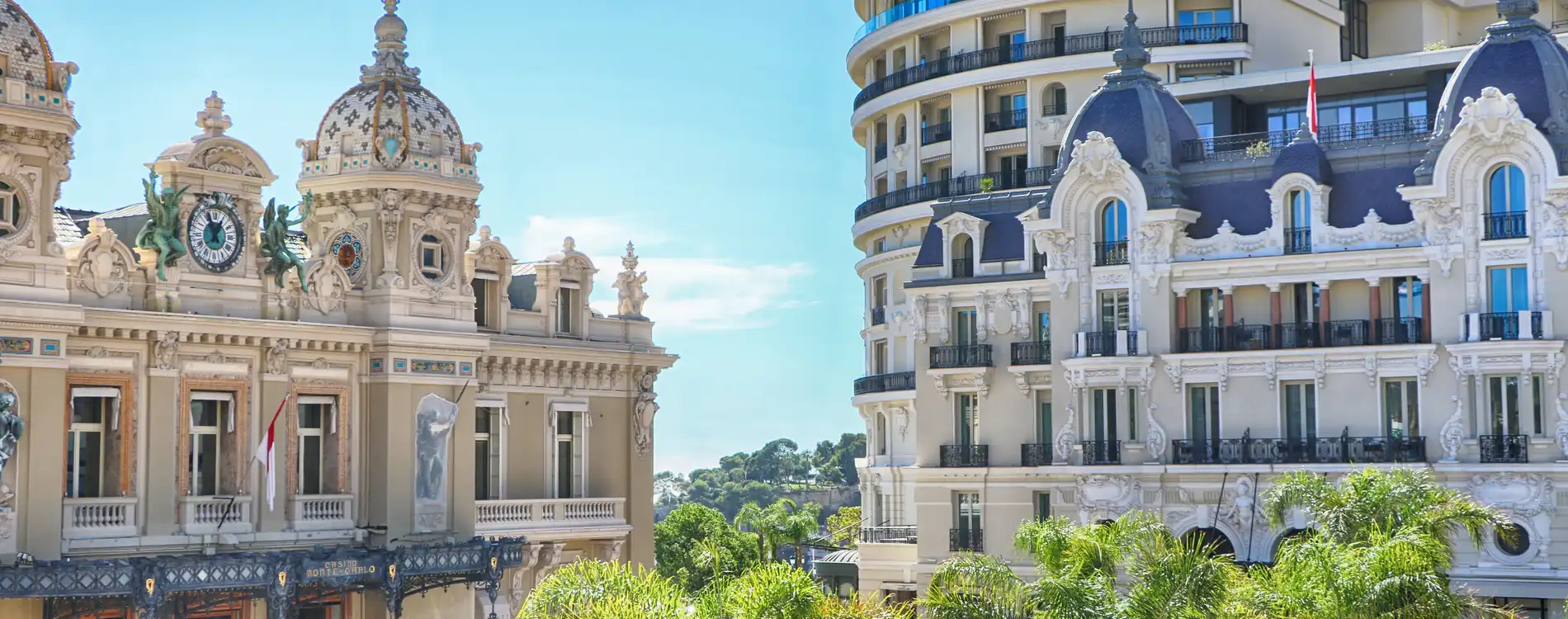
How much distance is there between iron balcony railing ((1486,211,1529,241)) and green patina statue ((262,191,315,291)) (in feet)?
118

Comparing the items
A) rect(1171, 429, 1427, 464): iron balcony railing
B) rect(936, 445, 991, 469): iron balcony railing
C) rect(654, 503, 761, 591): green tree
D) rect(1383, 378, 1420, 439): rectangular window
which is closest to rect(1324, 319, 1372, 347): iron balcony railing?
Answer: rect(1383, 378, 1420, 439): rectangular window

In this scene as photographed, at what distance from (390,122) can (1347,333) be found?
3109 cm

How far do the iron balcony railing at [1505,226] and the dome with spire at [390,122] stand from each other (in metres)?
31.3

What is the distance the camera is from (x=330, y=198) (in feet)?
213

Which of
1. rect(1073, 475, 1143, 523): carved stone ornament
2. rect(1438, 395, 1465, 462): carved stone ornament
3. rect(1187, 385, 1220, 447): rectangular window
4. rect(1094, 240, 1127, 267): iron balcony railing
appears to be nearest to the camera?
rect(1438, 395, 1465, 462): carved stone ornament

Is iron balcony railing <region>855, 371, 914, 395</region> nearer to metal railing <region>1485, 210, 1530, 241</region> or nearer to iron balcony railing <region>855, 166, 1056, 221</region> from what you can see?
iron balcony railing <region>855, 166, 1056, 221</region>

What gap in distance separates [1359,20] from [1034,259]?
2956 centimetres

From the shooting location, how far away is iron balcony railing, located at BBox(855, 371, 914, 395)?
96438 millimetres

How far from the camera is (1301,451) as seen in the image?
72.2 metres

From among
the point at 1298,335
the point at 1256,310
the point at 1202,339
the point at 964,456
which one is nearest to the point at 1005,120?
the point at 964,456

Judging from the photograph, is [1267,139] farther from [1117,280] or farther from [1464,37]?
[1464,37]

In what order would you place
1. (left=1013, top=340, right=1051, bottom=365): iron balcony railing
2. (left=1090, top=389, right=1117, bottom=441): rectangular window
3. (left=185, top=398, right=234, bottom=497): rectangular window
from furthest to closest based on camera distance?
(left=1013, top=340, right=1051, bottom=365): iron balcony railing < (left=1090, top=389, right=1117, bottom=441): rectangular window < (left=185, top=398, right=234, bottom=497): rectangular window

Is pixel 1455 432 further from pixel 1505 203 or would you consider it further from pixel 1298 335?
pixel 1505 203

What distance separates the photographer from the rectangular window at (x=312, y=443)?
6275 centimetres
